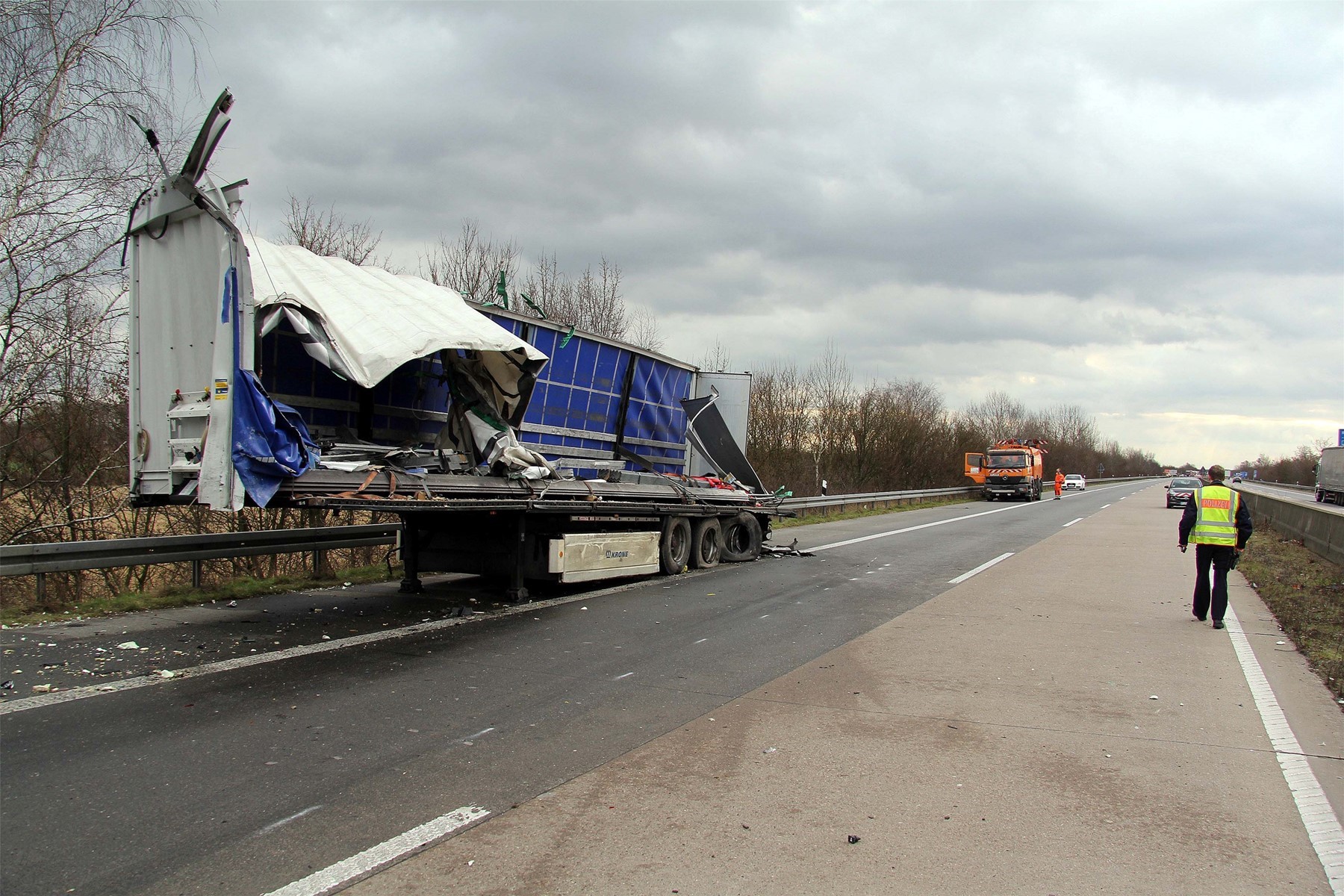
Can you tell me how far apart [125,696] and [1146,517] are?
3303 centimetres

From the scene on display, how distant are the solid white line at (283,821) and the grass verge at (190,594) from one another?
557 centimetres

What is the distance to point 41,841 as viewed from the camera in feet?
12.1

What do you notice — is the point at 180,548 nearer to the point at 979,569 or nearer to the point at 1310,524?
the point at 979,569

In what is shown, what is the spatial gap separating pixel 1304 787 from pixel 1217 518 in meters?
5.44

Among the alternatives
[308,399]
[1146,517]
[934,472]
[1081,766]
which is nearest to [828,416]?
[934,472]

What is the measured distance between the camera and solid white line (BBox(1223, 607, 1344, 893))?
12.9ft

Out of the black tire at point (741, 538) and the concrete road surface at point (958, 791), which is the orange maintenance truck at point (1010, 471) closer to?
the black tire at point (741, 538)

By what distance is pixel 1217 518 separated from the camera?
31.5ft

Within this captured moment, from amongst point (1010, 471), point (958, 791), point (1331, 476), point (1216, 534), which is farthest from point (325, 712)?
point (1331, 476)

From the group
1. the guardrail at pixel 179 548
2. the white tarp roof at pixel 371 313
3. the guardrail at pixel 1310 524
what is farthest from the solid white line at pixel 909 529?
the guardrail at pixel 1310 524

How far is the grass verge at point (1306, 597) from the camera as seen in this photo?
8.14m

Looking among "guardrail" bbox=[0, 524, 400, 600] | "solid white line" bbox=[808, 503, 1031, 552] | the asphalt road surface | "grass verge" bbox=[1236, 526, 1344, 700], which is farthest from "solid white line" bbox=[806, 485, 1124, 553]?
"guardrail" bbox=[0, 524, 400, 600]

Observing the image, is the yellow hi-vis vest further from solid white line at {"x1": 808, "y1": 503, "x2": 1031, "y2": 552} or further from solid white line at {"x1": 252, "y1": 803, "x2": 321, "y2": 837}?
solid white line at {"x1": 252, "y1": 803, "x2": 321, "y2": 837}

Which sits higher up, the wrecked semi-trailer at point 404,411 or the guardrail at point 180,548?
the wrecked semi-trailer at point 404,411
